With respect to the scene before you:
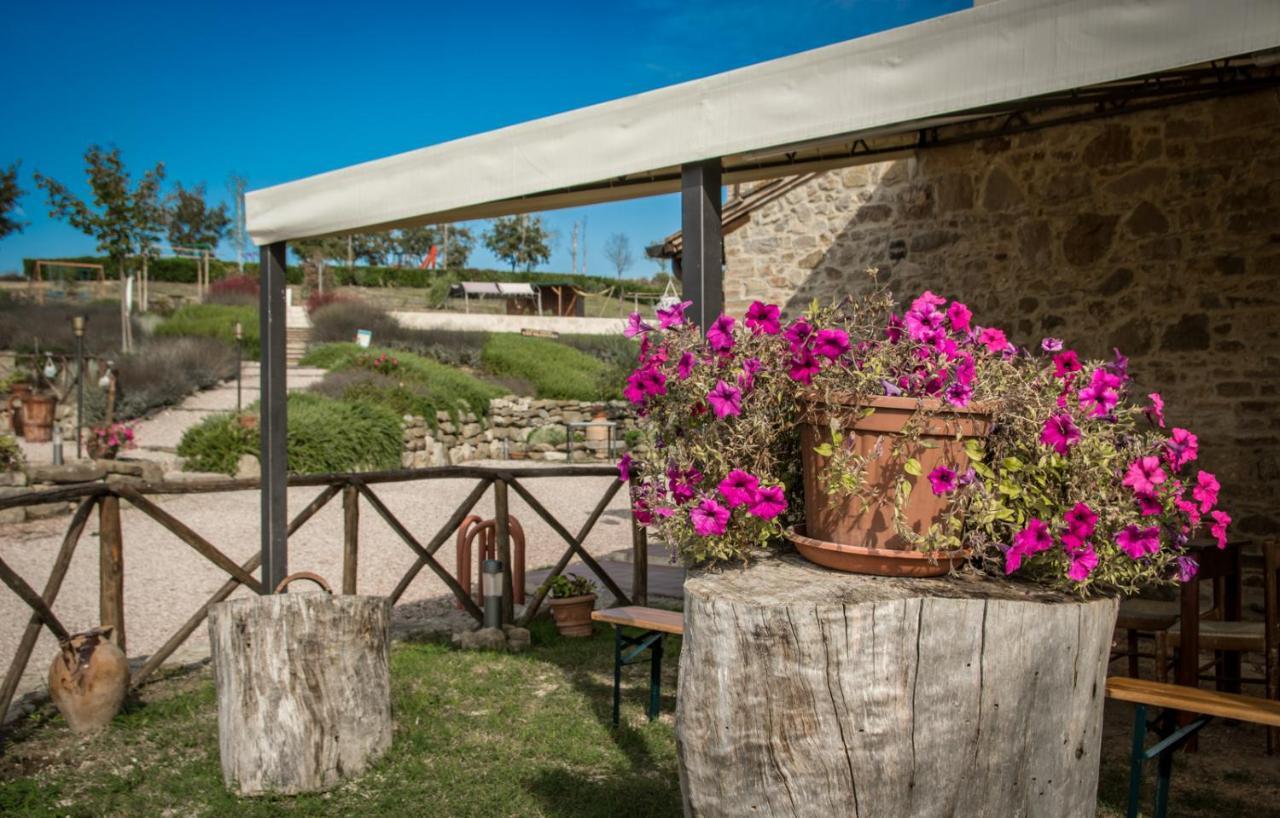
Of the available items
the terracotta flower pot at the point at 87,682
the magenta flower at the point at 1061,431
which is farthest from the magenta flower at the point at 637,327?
the terracotta flower pot at the point at 87,682

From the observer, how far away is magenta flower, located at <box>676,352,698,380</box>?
2.10 m

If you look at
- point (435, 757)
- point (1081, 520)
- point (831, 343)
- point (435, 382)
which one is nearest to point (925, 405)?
point (831, 343)

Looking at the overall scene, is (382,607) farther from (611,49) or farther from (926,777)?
(611,49)

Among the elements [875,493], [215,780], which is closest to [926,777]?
[875,493]

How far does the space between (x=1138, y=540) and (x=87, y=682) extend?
3674 millimetres

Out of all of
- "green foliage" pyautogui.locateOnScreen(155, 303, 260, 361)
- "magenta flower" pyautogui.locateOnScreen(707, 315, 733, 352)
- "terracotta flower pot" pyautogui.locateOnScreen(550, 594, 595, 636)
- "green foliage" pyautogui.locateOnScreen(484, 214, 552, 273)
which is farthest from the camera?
"green foliage" pyautogui.locateOnScreen(484, 214, 552, 273)

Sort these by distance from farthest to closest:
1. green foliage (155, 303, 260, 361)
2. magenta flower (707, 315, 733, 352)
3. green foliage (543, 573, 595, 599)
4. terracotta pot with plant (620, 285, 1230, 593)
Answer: green foliage (155, 303, 260, 361) → green foliage (543, 573, 595, 599) → magenta flower (707, 315, 733, 352) → terracotta pot with plant (620, 285, 1230, 593)

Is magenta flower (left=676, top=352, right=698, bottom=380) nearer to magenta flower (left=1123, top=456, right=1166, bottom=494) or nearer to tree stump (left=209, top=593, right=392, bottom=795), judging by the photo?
magenta flower (left=1123, top=456, right=1166, bottom=494)

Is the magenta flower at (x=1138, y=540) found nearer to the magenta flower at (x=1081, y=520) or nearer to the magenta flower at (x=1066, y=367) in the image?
the magenta flower at (x=1081, y=520)

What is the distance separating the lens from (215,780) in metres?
3.30

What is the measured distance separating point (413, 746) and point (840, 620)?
7.75ft

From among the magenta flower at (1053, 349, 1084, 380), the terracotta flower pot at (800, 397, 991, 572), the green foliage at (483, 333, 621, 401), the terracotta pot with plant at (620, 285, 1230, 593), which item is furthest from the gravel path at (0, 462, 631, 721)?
the green foliage at (483, 333, 621, 401)

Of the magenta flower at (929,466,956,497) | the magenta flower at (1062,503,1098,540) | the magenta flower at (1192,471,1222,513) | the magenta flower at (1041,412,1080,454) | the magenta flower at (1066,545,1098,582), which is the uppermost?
the magenta flower at (1041,412,1080,454)

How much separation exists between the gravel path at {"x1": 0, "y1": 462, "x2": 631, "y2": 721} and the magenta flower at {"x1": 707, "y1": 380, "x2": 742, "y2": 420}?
13.1ft
